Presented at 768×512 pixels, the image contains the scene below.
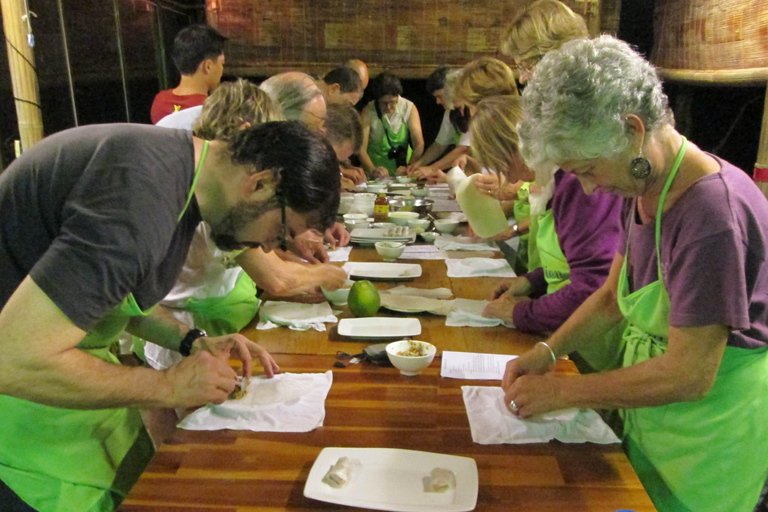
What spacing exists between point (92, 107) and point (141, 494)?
11.9 ft

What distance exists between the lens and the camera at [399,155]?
6.12 m

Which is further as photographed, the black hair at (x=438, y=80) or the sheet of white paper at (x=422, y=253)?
the black hair at (x=438, y=80)

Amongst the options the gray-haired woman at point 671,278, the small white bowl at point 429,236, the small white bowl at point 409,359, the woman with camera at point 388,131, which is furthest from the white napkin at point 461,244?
the woman with camera at point 388,131

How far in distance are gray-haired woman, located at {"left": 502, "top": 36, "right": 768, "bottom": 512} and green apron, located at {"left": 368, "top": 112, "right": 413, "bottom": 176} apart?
184 inches

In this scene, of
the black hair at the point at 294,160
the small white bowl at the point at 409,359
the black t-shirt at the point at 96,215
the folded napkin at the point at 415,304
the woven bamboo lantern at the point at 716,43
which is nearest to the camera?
the black t-shirt at the point at 96,215

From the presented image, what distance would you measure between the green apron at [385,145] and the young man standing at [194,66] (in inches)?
91.8

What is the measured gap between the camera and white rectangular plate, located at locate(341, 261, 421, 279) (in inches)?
97.1

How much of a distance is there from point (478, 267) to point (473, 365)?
38.5 inches

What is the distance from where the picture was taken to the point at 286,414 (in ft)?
4.60

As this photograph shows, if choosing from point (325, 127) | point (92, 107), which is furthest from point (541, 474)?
point (92, 107)

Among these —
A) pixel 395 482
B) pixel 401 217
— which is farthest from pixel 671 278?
pixel 401 217

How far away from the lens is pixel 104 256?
3.44 feet

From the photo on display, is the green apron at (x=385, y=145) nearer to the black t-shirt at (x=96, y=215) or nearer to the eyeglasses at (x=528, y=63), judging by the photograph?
the eyeglasses at (x=528, y=63)

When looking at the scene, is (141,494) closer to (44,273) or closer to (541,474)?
(44,273)
